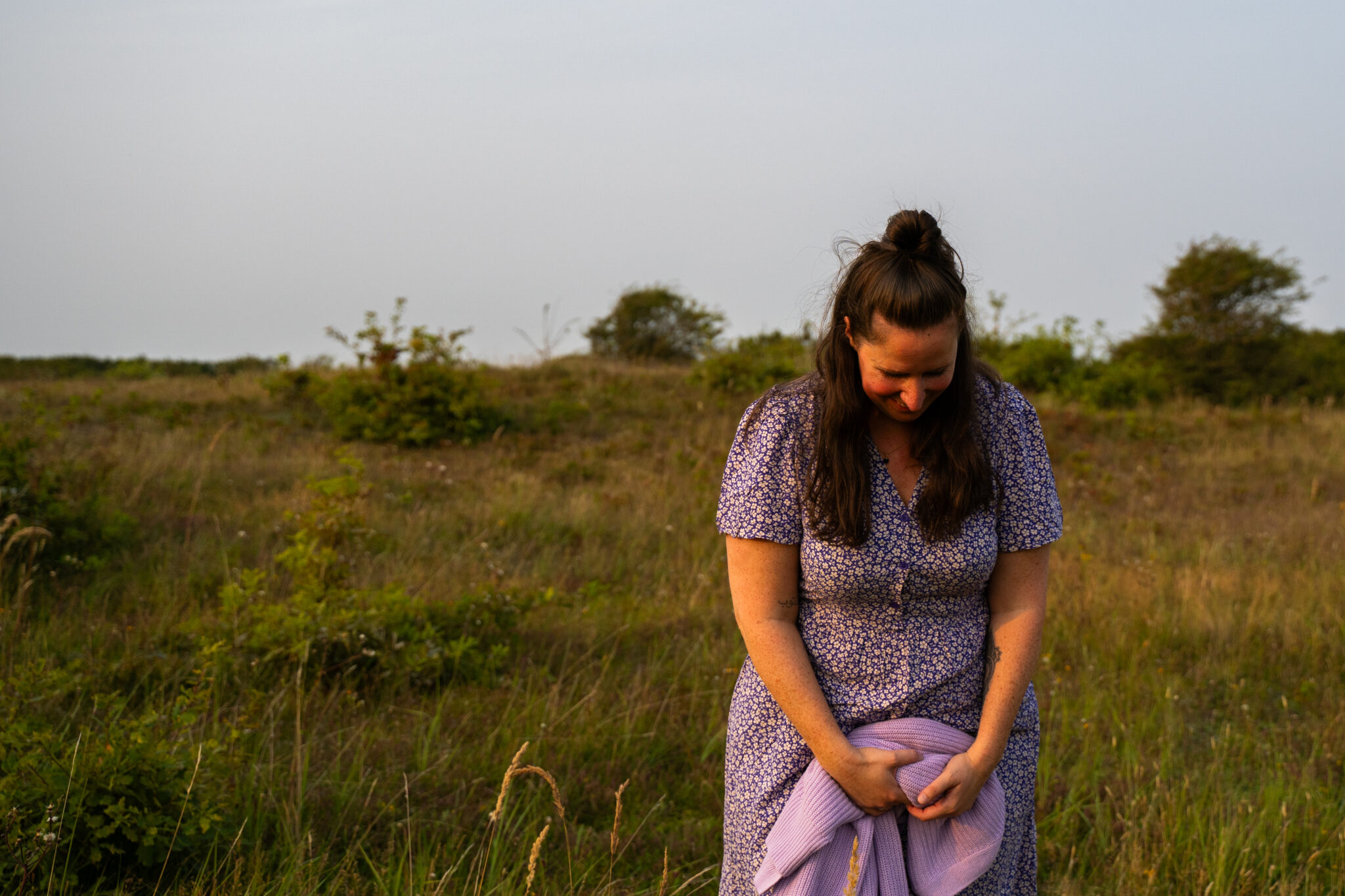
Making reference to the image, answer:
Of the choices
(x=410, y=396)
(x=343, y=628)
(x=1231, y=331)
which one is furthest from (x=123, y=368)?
(x=1231, y=331)

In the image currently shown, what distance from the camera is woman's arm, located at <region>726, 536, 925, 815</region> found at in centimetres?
174

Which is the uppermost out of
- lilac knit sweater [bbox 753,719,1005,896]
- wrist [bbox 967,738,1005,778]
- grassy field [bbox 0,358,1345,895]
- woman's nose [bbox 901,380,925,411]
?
woman's nose [bbox 901,380,925,411]

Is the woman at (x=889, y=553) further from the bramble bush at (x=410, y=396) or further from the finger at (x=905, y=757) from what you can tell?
the bramble bush at (x=410, y=396)

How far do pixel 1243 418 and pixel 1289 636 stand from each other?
416 inches

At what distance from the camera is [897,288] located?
1683 millimetres

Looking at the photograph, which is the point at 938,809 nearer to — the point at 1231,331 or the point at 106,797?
the point at 106,797

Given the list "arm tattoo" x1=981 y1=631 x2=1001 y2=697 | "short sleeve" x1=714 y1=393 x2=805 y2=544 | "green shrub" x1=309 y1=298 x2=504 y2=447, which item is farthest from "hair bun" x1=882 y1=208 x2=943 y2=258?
"green shrub" x1=309 y1=298 x2=504 y2=447

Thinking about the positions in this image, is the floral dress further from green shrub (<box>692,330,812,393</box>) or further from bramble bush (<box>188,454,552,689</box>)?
green shrub (<box>692,330,812,393</box>)

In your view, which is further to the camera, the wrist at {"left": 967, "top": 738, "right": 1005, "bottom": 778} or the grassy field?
the grassy field

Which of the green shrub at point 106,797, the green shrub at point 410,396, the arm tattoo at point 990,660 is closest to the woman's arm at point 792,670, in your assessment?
the arm tattoo at point 990,660

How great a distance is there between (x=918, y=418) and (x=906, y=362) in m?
0.21

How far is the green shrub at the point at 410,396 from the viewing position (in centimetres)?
1038

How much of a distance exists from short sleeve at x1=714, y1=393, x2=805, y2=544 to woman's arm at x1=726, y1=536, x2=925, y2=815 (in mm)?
34

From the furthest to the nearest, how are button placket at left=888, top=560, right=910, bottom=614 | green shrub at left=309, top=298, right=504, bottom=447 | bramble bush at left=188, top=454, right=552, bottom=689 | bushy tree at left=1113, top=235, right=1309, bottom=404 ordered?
1. bushy tree at left=1113, top=235, right=1309, bottom=404
2. green shrub at left=309, top=298, right=504, bottom=447
3. bramble bush at left=188, top=454, right=552, bottom=689
4. button placket at left=888, top=560, right=910, bottom=614
